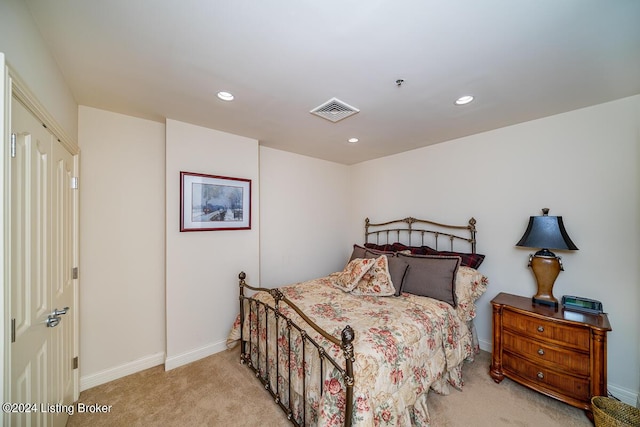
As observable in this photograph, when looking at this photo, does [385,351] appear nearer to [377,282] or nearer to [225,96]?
[377,282]

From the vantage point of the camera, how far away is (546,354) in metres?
2.02

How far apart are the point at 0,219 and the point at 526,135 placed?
12.6 ft

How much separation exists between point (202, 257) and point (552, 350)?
132 inches

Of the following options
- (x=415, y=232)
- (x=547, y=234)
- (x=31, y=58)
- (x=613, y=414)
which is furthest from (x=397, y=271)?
(x=31, y=58)

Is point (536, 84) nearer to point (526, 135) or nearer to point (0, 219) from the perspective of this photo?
point (526, 135)

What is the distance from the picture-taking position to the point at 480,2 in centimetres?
114

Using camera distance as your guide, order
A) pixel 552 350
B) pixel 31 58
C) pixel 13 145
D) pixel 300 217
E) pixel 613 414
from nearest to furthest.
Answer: pixel 13 145 < pixel 31 58 < pixel 613 414 < pixel 552 350 < pixel 300 217

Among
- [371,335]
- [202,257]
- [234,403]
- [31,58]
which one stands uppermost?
[31,58]

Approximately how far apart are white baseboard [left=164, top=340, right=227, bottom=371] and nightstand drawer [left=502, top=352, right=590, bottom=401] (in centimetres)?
291

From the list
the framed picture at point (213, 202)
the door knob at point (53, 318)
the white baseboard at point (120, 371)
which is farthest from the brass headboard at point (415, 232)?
the door knob at point (53, 318)

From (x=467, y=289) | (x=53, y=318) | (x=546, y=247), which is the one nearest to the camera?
(x=53, y=318)

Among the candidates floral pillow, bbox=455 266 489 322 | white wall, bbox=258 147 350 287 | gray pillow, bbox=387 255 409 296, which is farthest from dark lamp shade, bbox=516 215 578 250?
white wall, bbox=258 147 350 287

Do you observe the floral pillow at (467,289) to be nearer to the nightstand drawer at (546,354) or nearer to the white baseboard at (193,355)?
the nightstand drawer at (546,354)

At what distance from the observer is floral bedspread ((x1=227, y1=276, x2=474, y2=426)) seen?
4.76ft
